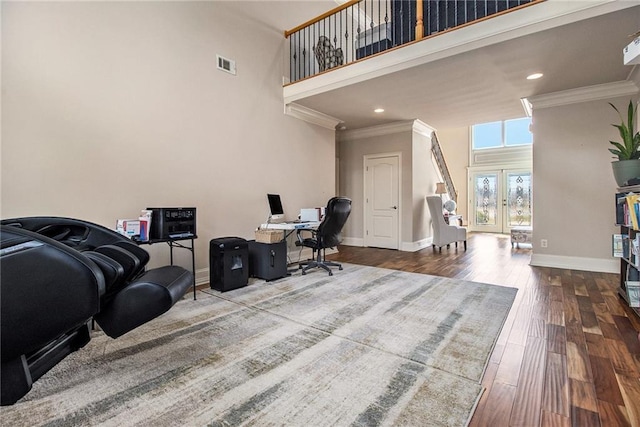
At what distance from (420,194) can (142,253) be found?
232 inches

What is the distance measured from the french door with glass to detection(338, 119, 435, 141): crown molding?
13.0ft

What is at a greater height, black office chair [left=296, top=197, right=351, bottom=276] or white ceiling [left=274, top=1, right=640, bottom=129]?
white ceiling [left=274, top=1, right=640, bottom=129]

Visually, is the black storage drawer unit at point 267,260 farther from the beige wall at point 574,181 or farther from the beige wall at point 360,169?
the beige wall at point 574,181

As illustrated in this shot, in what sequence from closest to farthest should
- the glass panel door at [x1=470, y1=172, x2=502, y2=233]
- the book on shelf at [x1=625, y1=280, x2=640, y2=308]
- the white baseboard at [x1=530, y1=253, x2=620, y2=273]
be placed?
the book on shelf at [x1=625, y1=280, x2=640, y2=308] → the white baseboard at [x1=530, y1=253, x2=620, y2=273] → the glass panel door at [x1=470, y1=172, x2=502, y2=233]

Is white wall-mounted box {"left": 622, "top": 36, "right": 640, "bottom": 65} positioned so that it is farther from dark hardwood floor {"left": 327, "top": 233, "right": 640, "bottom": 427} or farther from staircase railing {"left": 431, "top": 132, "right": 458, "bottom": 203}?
staircase railing {"left": 431, "top": 132, "right": 458, "bottom": 203}

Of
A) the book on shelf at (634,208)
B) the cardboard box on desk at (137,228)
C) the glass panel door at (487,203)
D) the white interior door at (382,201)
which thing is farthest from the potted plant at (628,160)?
the glass panel door at (487,203)

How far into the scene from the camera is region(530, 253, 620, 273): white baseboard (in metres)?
4.27

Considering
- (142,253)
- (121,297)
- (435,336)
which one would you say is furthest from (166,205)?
(435,336)

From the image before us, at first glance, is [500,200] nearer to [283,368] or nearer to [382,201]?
[382,201]

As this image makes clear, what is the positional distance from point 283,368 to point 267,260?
2.10 metres

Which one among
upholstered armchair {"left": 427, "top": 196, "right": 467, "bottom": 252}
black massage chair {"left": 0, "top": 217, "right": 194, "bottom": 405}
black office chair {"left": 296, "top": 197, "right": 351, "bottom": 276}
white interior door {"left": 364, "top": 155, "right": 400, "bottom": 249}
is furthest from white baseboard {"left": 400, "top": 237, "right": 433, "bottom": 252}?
black massage chair {"left": 0, "top": 217, "right": 194, "bottom": 405}

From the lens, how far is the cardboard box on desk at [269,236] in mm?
3854

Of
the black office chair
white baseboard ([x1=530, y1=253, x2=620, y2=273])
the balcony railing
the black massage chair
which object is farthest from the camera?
white baseboard ([x1=530, y1=253, x2=620, y2=273])

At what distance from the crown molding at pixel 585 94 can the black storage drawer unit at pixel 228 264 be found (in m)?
4.99
